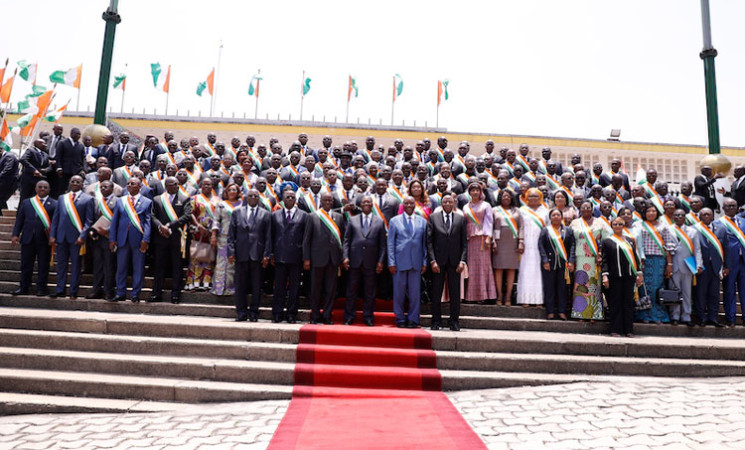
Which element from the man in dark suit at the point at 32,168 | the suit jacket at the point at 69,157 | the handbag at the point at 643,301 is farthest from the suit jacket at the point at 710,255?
the man in dark suit at the point at 32,168

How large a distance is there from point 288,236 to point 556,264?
4032 millimetres

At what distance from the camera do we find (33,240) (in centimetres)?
790

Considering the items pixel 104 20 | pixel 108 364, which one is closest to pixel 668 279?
pixel 108 364

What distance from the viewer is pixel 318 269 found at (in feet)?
23.3

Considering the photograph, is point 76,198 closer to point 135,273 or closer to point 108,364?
point 135,273

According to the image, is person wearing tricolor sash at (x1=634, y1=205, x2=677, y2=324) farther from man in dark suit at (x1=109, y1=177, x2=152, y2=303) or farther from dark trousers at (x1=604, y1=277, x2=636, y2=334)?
man in dark suit at (x1=109, y1=177, x2=152, y2=303)

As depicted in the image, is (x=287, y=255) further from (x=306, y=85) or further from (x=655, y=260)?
(x=306, y=85)

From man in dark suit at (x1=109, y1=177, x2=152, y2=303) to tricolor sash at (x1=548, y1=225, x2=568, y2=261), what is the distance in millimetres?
6167

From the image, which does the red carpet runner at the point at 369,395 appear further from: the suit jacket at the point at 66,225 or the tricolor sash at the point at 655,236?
the tricolor sash at the point at 655,236

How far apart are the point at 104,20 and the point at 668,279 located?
13.3 m

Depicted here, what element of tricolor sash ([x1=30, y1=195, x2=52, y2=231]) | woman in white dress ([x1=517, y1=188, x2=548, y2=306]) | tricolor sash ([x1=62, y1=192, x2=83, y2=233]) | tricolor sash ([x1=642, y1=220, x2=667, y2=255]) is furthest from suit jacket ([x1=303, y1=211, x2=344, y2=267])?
tricolor sash ([x1=642, y1=220, x2=667, y2=255])

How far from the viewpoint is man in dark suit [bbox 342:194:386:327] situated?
7.15 metres

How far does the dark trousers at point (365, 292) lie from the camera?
712 centimetres

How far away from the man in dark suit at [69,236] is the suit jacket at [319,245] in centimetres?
354
